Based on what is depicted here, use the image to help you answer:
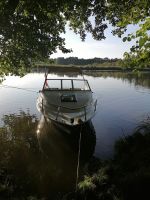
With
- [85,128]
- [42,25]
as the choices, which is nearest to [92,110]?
[85,128]

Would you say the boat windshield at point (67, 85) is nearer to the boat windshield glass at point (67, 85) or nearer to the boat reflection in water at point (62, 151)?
the boat windshield glass at point (67, 85)

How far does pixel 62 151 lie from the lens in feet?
44.7

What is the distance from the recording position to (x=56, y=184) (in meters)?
9.76

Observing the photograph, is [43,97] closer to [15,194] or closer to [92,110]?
[92,110]

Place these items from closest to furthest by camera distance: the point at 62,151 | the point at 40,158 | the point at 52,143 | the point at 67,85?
1. the point at 40,158
2. the point at 62,151
3. the point at 52,143
4. the point at 67,85

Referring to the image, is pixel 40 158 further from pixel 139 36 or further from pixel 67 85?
pixel 67 85

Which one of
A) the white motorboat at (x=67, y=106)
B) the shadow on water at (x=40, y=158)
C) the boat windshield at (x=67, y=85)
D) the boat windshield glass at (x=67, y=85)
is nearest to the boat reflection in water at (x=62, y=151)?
the shadow on water at (x=40, y=158)

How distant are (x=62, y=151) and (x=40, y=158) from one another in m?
1.32

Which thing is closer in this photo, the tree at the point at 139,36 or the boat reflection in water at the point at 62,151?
the tree at the point at 139,36

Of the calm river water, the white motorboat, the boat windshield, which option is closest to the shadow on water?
the calm river water

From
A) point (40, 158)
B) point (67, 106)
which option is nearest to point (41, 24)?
point (67, 106)

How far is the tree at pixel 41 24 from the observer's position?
14.1 metres

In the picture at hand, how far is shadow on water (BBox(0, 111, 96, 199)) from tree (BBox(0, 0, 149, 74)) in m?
5.71

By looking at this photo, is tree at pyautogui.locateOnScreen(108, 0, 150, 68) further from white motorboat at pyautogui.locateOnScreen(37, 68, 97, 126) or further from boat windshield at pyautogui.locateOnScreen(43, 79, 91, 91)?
boat windshield at pyautogui.locateOnScreen(43, 79, 91, 91)
